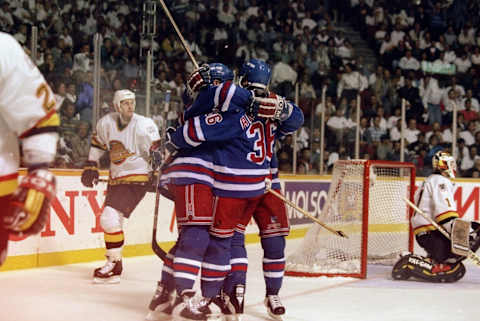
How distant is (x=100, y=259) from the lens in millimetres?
6777

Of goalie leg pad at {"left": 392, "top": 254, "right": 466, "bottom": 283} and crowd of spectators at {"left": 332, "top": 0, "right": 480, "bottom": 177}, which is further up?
crowd of spectators at {"left": 332, "top": 0, "right": 480, "bottom": 177}

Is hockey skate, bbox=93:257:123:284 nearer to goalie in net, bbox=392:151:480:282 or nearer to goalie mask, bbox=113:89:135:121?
goalie mask, bbox=113:89:135:121

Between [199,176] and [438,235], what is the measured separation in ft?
9.26

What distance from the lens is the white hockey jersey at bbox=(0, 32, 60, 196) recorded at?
2.07m

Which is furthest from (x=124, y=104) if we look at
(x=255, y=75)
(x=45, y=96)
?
(x=45, y=96)

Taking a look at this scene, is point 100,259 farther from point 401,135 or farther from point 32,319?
point 401,135

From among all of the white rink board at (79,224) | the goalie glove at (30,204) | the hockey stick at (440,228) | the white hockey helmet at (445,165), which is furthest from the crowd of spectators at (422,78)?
the goalie glove at (30,204)

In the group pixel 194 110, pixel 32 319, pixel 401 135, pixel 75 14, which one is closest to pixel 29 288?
pixel 32 319

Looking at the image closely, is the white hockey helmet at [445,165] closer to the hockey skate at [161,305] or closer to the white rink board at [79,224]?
the white rink board at [79,224]

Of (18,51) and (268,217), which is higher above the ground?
(18,51)

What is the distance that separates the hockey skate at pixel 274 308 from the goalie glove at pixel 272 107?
38.6 inches

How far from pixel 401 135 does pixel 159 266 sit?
490 cm

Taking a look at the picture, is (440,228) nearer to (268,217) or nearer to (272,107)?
(268,217)

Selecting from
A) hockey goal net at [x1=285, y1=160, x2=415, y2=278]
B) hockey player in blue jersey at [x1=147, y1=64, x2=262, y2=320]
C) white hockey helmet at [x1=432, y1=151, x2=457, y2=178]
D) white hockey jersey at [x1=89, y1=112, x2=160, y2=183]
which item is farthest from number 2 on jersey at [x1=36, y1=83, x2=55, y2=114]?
white hockey helmet at [x1=432, y1=151, x2=457, y2=178]
